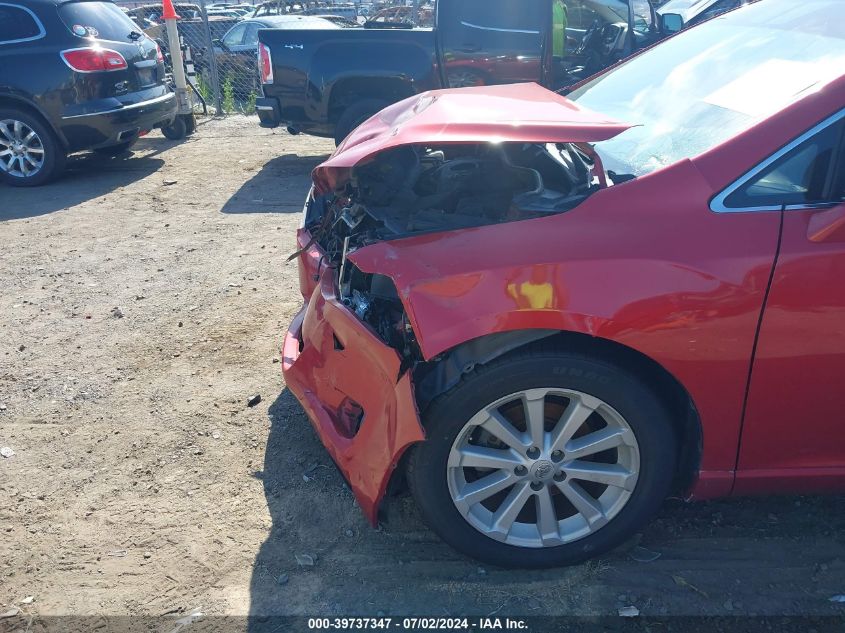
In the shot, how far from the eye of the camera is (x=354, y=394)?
2.58m

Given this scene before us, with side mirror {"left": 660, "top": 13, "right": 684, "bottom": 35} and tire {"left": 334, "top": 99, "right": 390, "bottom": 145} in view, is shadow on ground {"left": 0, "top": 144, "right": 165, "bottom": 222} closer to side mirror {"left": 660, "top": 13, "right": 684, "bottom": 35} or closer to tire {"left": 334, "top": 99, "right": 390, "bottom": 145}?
tire {"left": 334, "top": 99, "right": 390, "bottom": 145}

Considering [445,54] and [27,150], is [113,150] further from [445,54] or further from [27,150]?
[445,54]

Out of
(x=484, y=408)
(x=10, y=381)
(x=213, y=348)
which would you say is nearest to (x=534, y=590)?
(x=484, y=408)

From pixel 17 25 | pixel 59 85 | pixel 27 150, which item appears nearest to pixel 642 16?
pixel 59 85

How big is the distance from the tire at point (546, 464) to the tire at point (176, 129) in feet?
29.2

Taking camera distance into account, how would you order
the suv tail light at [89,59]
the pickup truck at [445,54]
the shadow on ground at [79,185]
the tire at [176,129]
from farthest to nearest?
the tire at [176,129] < the suv tail light at [89,59] < the pickup truck at [445,54] < the shadow on ground at [79,185]

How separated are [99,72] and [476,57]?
4.04 meters

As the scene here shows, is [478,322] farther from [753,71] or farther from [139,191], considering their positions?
[139,191]

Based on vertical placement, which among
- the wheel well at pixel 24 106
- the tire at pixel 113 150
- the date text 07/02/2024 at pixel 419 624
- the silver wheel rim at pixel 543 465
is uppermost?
the wheel well at pixel 24 106

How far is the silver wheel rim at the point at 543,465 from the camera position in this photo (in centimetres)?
238

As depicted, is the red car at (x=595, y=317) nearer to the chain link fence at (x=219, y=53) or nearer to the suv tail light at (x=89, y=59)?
the suv tail light at (x=89, y=59)

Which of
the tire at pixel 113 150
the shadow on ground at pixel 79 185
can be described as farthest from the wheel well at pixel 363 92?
the tire at pixel 113 150

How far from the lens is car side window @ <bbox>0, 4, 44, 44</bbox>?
24.2 ft

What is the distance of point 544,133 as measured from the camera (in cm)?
243
